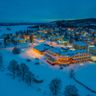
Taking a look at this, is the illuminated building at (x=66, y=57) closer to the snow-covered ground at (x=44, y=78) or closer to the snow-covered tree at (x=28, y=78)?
the snow-covered ground at (x=44, y=78)

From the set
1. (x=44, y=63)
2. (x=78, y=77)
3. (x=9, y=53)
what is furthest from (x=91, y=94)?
(x=9, y=53)

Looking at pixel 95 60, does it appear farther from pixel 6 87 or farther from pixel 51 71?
pixel 6 87

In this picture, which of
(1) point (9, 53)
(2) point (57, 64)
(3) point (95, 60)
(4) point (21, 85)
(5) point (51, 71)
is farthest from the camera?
(1) point (9, 53)

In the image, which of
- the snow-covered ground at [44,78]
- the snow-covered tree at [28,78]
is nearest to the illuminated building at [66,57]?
the snow-covered ground at [44,78]

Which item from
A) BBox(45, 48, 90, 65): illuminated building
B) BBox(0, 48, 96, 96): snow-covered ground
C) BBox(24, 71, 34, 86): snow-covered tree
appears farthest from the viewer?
BBox(45, 48, 90, 65): illuminated building

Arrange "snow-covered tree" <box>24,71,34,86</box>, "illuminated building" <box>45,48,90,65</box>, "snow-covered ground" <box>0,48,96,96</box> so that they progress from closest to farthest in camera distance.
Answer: "snow-covered ground" <box>0,48,96,96</box> < "snow-covered tree" <box>24,71,34,86</box> < "illuminated building" <box>45,48,90,65</box>

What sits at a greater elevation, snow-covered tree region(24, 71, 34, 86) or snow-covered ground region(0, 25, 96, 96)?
snow-covered tree region(24, 71, 34, 86)

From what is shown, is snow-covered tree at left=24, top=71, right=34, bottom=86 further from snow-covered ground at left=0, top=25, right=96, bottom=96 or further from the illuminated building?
the illuminated building

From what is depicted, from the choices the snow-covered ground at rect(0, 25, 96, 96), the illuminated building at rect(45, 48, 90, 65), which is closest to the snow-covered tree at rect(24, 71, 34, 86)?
the snow-covered ground at rect(0, 25, 96, 96)
